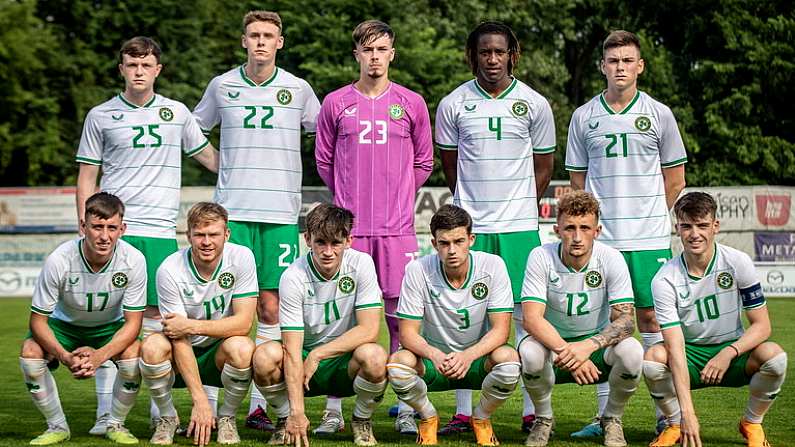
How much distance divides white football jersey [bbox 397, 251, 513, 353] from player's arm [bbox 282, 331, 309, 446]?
559 mm

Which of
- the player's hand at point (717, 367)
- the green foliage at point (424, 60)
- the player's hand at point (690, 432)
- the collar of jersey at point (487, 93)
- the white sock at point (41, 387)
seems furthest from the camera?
the green foliage at point (424, 60)

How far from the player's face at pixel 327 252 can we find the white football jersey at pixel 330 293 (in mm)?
44

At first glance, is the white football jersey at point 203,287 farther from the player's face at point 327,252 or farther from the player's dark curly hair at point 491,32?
the player's dark curly hair at point 491,32

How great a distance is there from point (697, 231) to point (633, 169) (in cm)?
78

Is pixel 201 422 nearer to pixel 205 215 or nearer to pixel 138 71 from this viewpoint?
pixel 205 215

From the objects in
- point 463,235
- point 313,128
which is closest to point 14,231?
point 313,128

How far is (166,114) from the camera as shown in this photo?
6500mm

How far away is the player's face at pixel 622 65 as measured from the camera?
20.1ft

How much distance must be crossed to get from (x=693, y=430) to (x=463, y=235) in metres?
1.45

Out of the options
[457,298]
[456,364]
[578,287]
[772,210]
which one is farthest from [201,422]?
[772,210]

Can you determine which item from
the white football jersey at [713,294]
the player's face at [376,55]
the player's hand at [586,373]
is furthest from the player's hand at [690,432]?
the player's face at [376,55]

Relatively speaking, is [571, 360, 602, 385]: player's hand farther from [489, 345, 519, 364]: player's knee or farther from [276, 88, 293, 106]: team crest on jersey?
[276, 88, 293, 106]: team crest on jersey

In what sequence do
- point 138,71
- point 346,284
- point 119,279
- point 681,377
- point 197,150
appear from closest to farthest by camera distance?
point 681,377
point 346,284
point 119,279
point 138,71
point 197,150

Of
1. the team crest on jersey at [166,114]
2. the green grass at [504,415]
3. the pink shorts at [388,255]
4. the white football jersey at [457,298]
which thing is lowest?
the green grass at [504,415]
